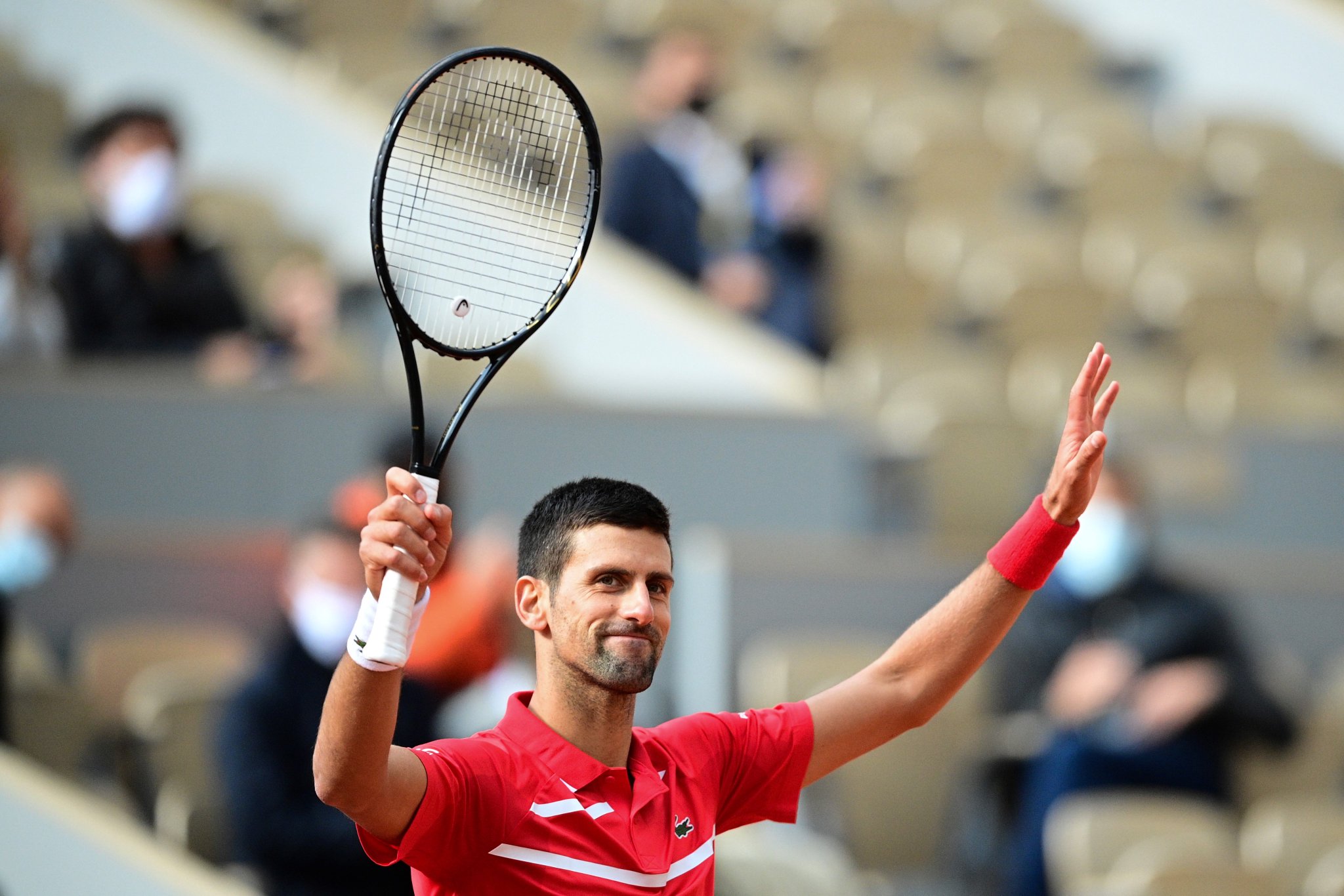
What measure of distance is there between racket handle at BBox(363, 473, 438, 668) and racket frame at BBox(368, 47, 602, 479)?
0.39 ft

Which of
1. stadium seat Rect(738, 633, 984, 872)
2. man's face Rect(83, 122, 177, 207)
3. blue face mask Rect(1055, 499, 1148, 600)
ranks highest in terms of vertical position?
man's face Rect(83, 122, 177, 207)

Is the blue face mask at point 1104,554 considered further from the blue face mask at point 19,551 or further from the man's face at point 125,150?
the man's face at point 125,150

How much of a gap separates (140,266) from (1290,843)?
358cm

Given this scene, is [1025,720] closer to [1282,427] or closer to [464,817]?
[1282,427]

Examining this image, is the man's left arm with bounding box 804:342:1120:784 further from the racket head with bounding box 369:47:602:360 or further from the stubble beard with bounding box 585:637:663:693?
the racket head with bounding box 369:47:602:360

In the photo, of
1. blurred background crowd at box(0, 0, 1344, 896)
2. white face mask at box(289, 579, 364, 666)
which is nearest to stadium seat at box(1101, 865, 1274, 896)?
blurred background crowd at box(0, 0, 1344, 896)

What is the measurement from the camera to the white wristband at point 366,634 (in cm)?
152

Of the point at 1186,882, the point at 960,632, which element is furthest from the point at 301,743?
the point at 960,632

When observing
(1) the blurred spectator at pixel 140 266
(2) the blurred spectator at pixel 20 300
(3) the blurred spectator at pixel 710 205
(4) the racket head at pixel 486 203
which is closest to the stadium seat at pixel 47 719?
(2) the blurred spectator at pixel 20 300

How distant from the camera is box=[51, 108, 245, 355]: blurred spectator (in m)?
5.36

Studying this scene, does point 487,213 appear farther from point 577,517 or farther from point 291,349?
point 291,349

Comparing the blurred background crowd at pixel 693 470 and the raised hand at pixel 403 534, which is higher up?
the blurred background crowd at pixel 693 470

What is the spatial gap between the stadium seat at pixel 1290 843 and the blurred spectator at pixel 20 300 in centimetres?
360

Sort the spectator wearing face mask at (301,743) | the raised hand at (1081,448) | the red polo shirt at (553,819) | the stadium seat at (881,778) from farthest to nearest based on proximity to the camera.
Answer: the stadium seat at (881,778), the spectator wearing face mask at (301,743), the raised hand at (1081,448), the red polo shirt at (553,819)
